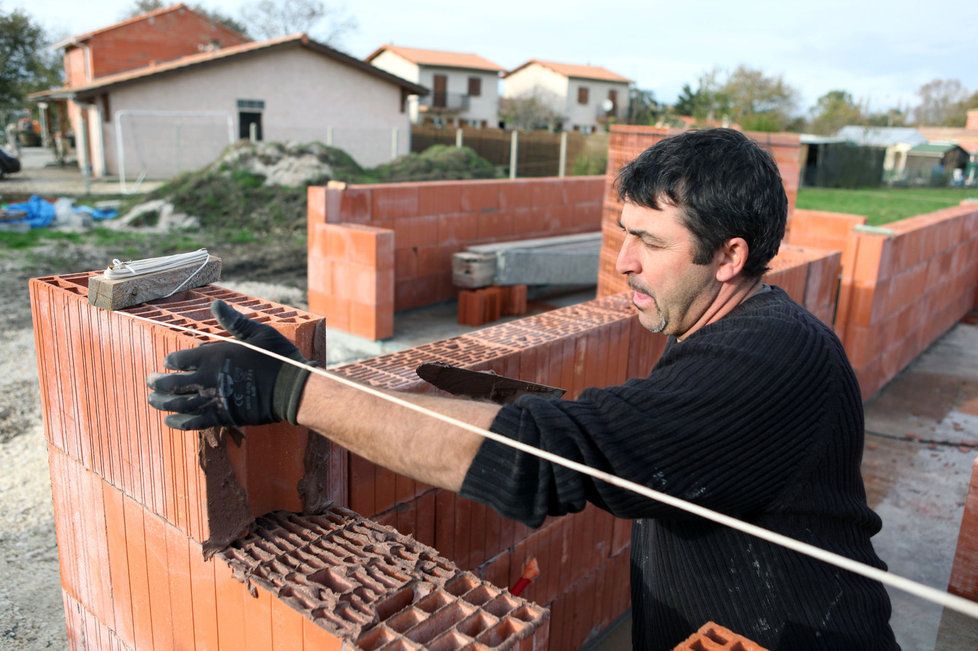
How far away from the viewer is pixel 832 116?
201 feet

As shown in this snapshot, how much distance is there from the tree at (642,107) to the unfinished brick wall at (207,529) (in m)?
53.9

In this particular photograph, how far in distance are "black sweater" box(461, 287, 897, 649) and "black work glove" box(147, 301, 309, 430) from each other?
48 centimetres

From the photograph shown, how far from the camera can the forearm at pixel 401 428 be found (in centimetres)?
160

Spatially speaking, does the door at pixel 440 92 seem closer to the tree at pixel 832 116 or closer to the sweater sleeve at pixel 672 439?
the tree at pixel 832 116

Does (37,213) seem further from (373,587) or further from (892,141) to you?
(892,141)

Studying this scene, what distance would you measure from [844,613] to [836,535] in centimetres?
19

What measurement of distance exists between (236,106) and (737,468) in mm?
27863

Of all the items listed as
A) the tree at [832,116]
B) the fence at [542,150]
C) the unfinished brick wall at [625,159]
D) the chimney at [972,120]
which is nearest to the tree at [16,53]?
the fence at [542,150]

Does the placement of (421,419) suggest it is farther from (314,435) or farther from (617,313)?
(617,313)

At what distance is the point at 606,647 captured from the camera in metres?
4.16

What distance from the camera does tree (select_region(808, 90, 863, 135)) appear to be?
6094 centimetres

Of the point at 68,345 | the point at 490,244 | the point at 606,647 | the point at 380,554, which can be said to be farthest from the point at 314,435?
the point at 490,244

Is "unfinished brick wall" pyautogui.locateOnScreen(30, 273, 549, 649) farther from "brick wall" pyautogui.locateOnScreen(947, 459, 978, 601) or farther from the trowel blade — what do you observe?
"brick wall" pyautogui.locateOnScreen(947, 459, 978, 601)

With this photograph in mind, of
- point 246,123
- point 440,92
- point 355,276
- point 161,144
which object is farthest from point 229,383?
point 440,92
